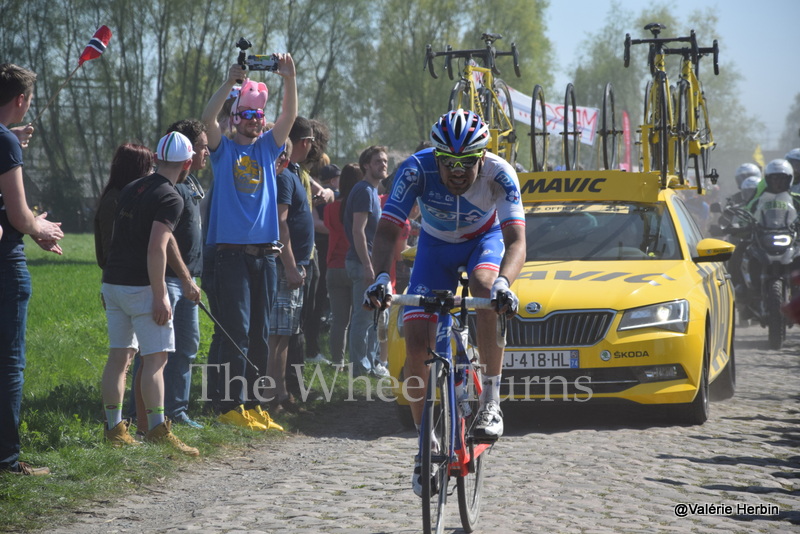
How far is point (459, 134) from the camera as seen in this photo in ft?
18.2

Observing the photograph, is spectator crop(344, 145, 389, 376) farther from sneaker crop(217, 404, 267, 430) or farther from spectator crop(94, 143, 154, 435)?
spectator crop(94, 143, 154, 435)

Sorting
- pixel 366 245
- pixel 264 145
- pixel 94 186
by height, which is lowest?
pixel 366 245

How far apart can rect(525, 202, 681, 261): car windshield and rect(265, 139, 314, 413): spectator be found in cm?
194

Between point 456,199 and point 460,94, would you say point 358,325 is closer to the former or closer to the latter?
point 460,94

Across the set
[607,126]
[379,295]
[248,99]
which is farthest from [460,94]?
[379,295]

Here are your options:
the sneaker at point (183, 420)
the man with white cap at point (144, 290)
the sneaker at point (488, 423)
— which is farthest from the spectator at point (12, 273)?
the sneaker at point (488, 423)

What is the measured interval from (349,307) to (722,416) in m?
4.26

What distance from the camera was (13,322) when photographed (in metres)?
6.20

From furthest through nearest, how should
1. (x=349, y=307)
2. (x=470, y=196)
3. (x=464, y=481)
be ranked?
1. (x=349, y=307)
2. (x=470, y=196)
3. (x=464, y=481)

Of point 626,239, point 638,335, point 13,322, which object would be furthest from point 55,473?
point 626,239

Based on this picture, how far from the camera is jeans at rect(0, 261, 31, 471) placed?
242 inches

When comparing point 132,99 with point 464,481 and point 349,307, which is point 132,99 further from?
Answer: point 464,481

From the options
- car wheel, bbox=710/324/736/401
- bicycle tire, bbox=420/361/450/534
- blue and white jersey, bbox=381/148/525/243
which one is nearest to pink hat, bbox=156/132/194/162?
blue and white jersey, bbox=381/148/525/243

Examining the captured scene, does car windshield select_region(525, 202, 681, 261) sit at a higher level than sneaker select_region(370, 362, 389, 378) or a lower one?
higher
